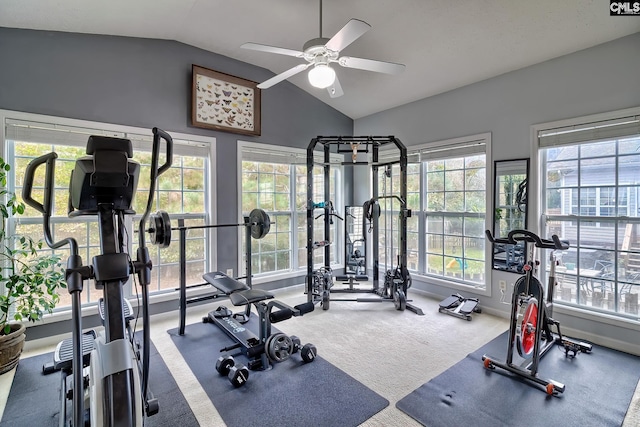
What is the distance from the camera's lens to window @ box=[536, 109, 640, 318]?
279cm

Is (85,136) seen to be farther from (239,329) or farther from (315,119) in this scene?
(315,119)

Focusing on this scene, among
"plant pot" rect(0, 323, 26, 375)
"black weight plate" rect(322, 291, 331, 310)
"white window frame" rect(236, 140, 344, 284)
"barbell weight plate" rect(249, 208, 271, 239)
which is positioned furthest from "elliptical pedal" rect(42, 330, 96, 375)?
"black weight plate" rect(322, 291, 331, 310)

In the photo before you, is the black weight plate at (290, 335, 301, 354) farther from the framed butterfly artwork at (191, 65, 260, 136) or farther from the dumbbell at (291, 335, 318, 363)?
the framed butterfly artwork at (191, 65, 260, 136)

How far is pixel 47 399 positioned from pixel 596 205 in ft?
15.6

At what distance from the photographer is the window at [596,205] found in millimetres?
2785

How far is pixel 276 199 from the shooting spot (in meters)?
4.40

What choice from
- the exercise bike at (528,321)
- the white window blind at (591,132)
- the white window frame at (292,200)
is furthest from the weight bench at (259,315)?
the white window blind at (591,132)

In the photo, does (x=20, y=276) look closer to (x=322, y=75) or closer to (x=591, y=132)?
(x=322, y=75)

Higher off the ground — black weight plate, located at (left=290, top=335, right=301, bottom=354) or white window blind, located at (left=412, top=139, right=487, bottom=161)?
white window blind, located at (left=412, top=139, right=487, bottom=161)

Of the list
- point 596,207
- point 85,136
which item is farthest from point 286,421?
point 596,207

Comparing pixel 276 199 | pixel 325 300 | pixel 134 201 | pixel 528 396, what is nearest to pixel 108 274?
pixel 134 201

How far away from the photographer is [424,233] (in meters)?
4.38

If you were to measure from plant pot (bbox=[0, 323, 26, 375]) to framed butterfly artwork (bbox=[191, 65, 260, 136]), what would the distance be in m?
2.44

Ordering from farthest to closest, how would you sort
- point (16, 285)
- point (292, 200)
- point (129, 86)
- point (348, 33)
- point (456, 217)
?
point (292, 200) → point (456, 217) → point (129, 86) → point (16, 285) → point (348, 33)
